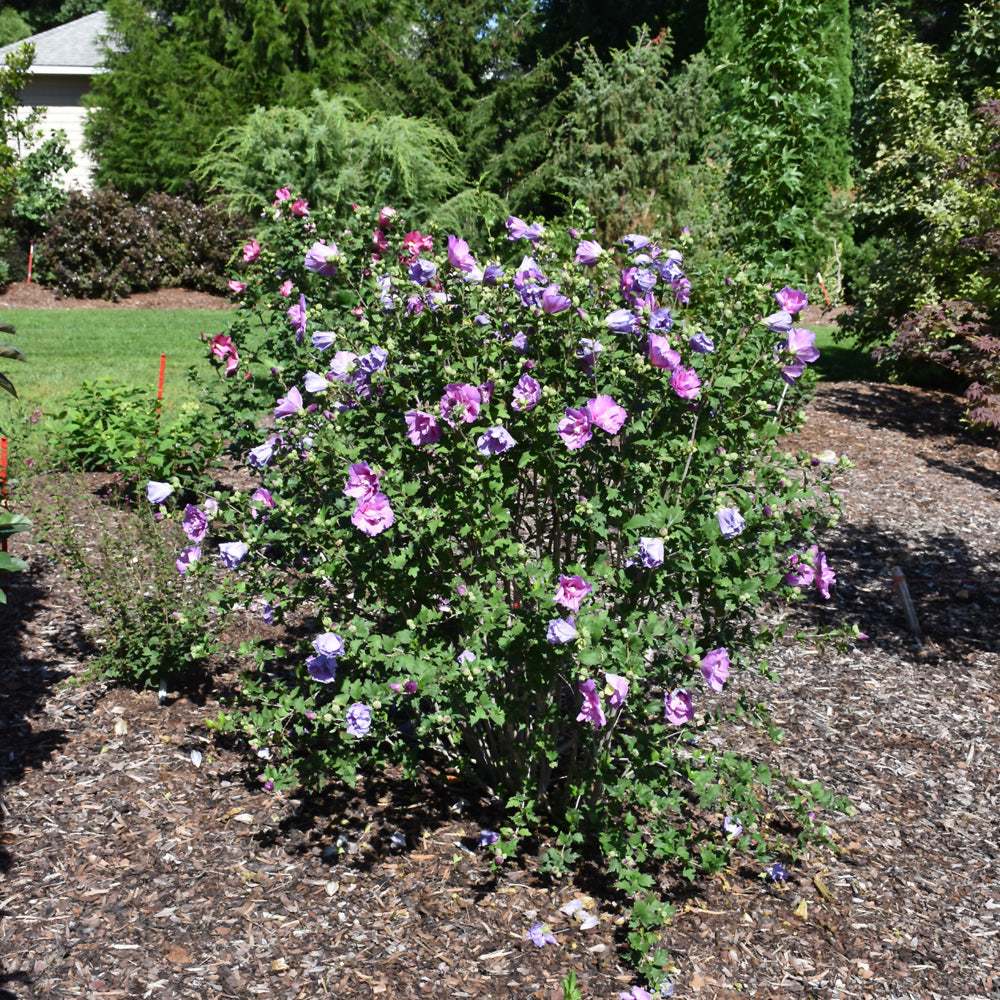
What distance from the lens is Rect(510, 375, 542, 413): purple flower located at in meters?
2.36

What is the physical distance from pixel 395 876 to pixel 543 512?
3.64ft

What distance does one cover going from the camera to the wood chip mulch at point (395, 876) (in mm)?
2387

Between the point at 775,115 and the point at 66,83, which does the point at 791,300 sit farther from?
the point at 66,83

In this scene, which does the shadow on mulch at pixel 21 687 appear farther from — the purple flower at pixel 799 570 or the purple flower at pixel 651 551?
the purple flower at pixel 799 570

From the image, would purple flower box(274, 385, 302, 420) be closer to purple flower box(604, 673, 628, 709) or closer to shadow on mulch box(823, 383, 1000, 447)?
purple flower box(604, 673, 628, 709)

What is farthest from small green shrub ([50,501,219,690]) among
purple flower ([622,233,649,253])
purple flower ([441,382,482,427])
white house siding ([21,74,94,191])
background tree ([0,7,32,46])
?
background tree ([0,7,32,46])

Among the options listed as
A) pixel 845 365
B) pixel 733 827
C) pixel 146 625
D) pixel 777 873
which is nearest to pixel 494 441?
pixel 733 827

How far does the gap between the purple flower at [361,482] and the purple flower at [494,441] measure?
27cm

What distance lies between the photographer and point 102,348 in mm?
10242

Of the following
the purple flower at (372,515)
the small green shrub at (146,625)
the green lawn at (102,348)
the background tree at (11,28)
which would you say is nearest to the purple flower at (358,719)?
the purple flower at (372,515)

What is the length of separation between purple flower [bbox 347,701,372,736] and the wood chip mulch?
22.3 inches

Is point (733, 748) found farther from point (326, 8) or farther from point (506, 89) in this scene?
point (326, 8)

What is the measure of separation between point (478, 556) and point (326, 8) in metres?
16.4

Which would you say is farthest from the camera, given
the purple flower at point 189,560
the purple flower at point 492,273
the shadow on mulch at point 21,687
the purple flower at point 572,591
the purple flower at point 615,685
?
the shadow on mulch at point 21,687
